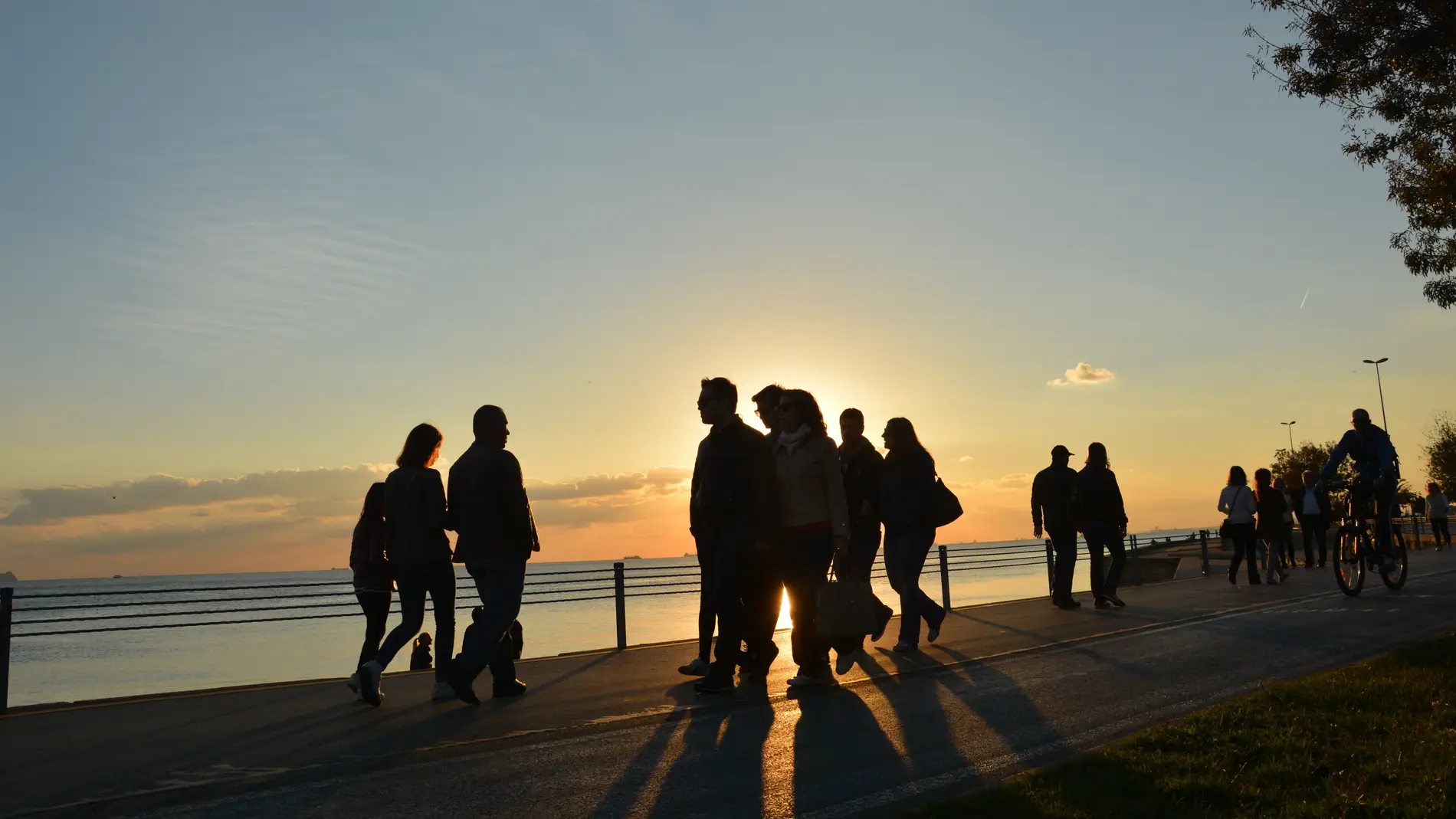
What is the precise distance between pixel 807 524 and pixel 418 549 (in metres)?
2.84

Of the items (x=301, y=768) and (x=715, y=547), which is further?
(x=715, y=547)

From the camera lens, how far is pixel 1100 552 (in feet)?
51.9

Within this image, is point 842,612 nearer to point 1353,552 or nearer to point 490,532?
point 490,532

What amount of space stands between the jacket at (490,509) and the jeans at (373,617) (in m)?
1.53

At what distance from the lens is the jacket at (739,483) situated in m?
8.24

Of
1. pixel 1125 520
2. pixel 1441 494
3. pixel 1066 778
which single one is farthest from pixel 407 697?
pixel 1441 494

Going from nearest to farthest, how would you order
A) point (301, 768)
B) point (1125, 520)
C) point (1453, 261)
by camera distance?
point (301, 768) < point (1125, 520) < point (1453, 261)

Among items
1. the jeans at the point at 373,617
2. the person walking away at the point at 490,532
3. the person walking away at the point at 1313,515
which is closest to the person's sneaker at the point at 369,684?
the person walking away at the point at 490,532

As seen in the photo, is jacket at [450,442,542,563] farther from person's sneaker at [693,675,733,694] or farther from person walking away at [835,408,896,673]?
person walking away at [835,408,896,673]

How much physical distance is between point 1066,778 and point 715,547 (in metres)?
3.85

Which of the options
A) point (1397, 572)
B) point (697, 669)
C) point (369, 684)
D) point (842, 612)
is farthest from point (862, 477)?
point (1397, 572)

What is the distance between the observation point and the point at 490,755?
6.11 metres

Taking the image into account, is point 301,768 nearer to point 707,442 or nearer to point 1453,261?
point 707,442

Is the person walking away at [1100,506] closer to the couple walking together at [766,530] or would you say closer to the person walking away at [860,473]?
the person walking away at [860,473]
